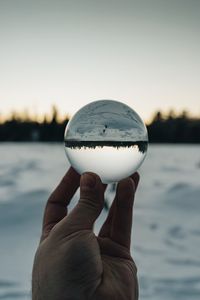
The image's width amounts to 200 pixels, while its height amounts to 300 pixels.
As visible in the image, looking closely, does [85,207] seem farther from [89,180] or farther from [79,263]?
[79,263]

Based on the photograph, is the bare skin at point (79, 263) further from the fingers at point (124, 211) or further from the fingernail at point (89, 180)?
the fingers at point (124, 211)

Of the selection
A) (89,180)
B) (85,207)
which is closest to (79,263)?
(85,207)

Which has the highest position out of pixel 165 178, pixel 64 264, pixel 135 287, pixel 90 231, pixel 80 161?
pixel 80 161

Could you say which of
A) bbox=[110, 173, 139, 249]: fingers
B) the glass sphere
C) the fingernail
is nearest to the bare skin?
the fingernail

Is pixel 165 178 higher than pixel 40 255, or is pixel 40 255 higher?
pixel 40 255

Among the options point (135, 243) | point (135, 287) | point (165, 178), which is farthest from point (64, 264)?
point (165, 178)

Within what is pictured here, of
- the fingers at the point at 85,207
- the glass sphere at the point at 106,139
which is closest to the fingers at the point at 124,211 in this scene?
the glass sphere at the point at 106,139

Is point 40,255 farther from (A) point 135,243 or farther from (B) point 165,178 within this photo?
(B) point 165,178
